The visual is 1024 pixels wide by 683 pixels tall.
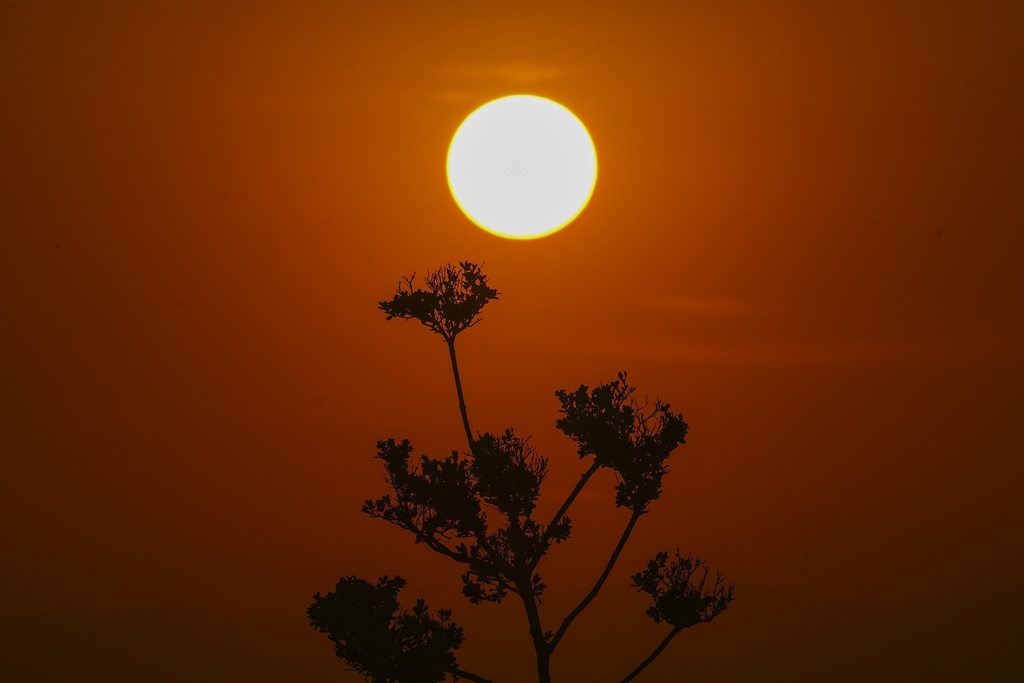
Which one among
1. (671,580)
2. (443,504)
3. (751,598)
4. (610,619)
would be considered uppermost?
(751,598)

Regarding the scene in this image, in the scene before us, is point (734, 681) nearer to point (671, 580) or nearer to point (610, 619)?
point (610, 619)

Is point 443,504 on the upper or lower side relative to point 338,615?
upper

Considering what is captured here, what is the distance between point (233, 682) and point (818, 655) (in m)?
27.0

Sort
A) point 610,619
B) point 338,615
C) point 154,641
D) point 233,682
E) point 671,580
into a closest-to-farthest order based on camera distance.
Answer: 1. point 338,615
2. point 671,580
3. point 610,619
4. point 233,682
5. point 154,641

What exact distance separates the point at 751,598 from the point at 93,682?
30061 mm

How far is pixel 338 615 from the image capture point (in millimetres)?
16422

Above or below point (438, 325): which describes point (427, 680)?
below

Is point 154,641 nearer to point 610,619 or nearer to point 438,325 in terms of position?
point 610,619

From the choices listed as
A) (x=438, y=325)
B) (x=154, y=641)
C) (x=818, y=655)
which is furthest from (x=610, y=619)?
(x=438, y=325)

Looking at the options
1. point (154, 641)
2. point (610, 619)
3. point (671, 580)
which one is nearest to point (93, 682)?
point (154, 641)

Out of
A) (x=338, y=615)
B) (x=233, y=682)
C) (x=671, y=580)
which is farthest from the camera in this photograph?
(x=233, y=682)

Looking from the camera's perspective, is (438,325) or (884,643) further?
(884,643)

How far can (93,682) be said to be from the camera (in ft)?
140

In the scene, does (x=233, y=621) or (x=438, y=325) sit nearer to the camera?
(x=438, y=325)
